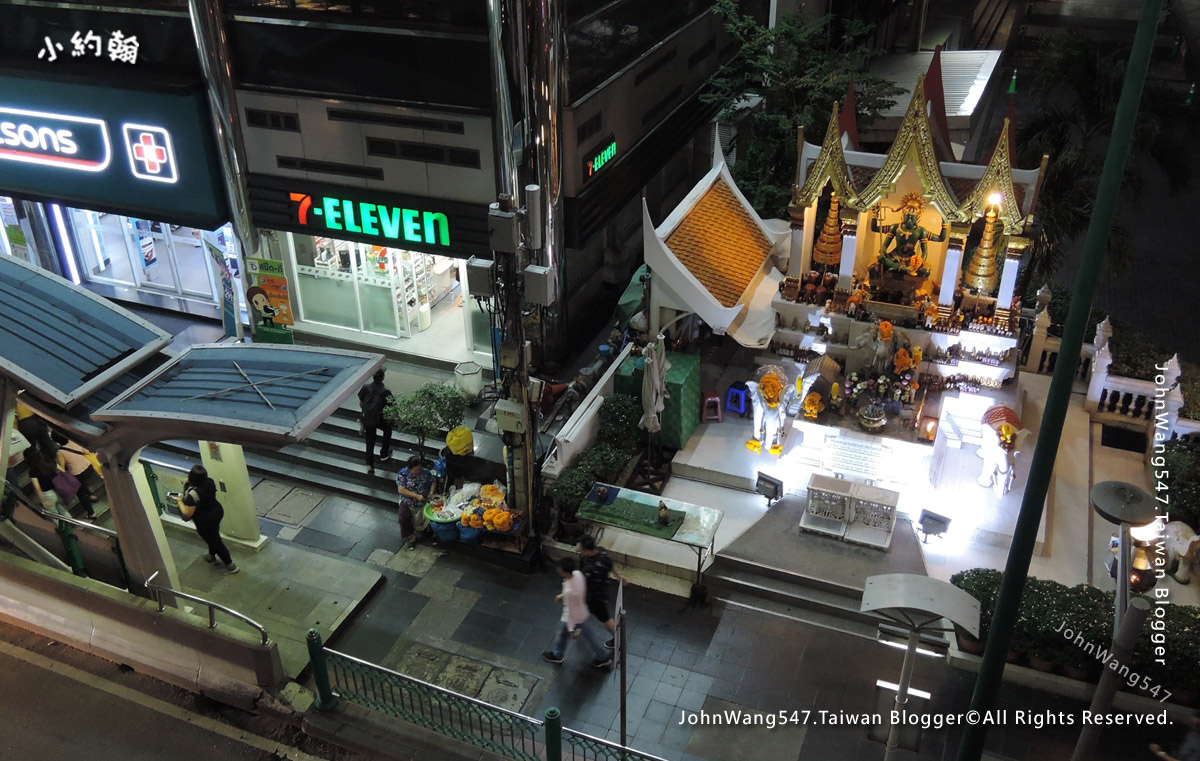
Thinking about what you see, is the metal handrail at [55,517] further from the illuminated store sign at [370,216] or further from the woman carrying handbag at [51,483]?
the illuminated store sign at [370,216]

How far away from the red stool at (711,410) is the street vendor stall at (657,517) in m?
3.73

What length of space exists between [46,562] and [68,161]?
29.1ft

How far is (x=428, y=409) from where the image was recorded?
17.8 meters

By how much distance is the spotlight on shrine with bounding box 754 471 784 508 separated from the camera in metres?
17.4

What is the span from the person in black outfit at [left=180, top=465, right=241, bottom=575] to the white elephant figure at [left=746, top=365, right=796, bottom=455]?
31.4ft

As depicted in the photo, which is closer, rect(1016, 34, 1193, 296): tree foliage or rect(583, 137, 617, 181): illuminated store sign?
rect(583, 137, 617, 181): illuminated store sign

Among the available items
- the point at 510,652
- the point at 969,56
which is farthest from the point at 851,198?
the point at 969,56

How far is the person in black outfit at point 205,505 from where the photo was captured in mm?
15367

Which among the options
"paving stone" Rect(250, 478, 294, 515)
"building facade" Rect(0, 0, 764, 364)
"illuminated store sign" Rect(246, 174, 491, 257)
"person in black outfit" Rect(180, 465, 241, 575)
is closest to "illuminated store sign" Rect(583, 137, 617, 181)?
"building facade" Rect(0, 0, 764, 364)

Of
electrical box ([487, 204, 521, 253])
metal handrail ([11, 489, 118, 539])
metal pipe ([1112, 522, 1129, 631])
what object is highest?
electrical box ([487, 204, 521, 253])

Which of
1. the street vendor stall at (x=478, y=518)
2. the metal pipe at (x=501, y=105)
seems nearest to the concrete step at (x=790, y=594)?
the street vendor stall at (x=478, y=518)

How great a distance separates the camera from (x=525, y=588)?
16297 mm

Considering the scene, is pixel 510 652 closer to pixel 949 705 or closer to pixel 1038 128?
pixel 949 705

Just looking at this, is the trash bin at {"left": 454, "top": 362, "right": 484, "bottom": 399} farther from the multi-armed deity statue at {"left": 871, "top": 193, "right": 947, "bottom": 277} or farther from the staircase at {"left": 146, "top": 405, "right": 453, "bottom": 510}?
the multi-armed deity statue at {"left": 871, "top": 193, "right": 947, "bottom": 277}
